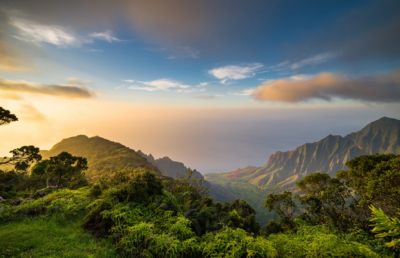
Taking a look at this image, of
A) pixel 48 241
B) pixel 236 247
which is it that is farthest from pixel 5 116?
pixel 236 247

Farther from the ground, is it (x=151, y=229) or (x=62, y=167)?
(x=62, y=167)

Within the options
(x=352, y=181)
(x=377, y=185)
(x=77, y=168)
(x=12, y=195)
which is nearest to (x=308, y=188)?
(x=352, y=181)

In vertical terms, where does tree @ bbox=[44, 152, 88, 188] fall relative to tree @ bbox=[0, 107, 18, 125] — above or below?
below

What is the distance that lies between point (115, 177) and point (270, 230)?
29693 mm

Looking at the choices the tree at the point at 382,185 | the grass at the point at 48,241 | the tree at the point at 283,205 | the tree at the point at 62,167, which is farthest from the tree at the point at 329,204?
the tree at the point at 62,167

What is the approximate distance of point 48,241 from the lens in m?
16.1

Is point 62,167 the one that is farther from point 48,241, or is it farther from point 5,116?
point 48,241

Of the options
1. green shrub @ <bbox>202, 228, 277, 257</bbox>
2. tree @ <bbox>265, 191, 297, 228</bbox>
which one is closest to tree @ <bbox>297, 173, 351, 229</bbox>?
tree @ <bbox>265, 191, 297, 228</bbox>

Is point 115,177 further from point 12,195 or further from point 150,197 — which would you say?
point 12,195

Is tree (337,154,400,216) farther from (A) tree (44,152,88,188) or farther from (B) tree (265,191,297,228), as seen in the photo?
(A) tree (44,152,88,188)

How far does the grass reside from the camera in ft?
46.9

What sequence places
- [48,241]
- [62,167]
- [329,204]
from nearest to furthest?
[48,241] → [329,204] → [62,167]

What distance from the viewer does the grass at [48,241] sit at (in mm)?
14295

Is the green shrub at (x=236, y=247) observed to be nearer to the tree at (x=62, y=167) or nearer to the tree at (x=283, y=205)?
the tree at (x=283, y=205)
